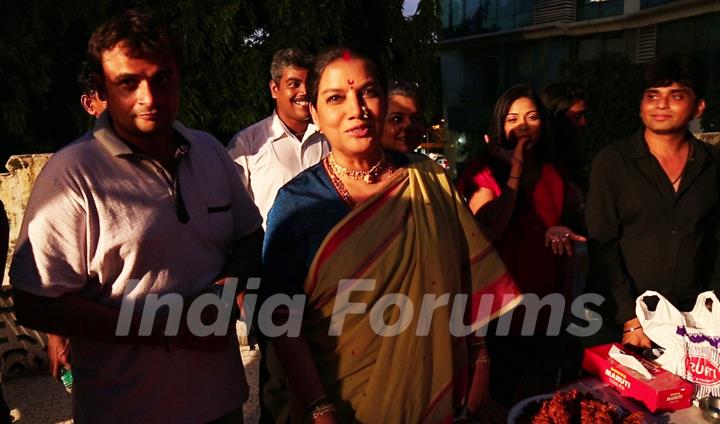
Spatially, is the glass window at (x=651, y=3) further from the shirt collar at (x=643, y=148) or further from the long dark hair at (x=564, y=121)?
the shirt collar at (x=643, y=148)

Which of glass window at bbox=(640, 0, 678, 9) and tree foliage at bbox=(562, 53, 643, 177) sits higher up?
glass window at bbox=(640, 0, 678, 9)

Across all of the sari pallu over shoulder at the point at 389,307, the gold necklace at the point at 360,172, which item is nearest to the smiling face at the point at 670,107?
the sari pallu over shoulder at the point at 389,307

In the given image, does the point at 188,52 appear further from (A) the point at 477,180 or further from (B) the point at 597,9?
(B) the point at 597,9

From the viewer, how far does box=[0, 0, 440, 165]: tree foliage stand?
6.73 meters

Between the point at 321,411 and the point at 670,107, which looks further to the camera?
the point at 670,107

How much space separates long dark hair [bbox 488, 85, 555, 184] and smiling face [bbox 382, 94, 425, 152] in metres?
0.44

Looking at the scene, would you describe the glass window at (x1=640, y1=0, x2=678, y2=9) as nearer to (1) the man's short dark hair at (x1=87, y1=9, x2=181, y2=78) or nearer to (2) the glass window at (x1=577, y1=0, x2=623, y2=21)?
(2) the glass window at (x1=577, y1=0, x2=623, y2=21)

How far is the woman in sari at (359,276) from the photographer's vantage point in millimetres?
1634

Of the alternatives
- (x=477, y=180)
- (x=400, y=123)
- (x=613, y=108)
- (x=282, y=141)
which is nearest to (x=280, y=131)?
(x=282, y=141)

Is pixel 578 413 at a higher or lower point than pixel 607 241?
lower

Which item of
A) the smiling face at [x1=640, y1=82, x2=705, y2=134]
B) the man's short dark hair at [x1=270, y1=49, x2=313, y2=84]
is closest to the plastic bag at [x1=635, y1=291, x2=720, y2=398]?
the smiling face at [x1=640, y1=82, x2=705, y2=134]

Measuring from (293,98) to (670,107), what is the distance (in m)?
2.09

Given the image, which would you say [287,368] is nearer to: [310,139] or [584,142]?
[310,139]

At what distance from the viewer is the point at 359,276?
163cm
